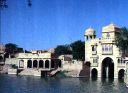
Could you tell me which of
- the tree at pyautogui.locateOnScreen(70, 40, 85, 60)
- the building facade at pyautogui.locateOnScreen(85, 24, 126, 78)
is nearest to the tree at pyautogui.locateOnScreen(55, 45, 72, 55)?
the tree at pyautogui.locateOnScreen(70, 40, 85, 60)

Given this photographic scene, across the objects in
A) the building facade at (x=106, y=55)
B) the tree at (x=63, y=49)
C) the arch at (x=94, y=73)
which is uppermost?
the tree at (x=63, y=49)

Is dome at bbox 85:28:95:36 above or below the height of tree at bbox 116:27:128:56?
above

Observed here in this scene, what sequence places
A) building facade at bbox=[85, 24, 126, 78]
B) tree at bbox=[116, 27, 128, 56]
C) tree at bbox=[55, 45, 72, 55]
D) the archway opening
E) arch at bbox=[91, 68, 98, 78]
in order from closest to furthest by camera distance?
tree at bbox=[116, 27, 128, 56]
building facade at bbox=[85, 24, 126, 78]
the archway opening
arch at bbox=[91, 68, 98, 78]
tree at bbox=[55, 45, 72, 55]

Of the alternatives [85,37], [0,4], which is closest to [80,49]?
[85,37]

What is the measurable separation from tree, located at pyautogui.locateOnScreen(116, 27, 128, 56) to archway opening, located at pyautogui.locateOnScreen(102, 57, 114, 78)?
18.1ft

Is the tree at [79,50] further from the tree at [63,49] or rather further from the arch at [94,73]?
the tree at [63,49]

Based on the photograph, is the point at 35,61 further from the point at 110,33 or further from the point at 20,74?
the point at 110,33

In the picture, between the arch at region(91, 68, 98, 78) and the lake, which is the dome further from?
the lake

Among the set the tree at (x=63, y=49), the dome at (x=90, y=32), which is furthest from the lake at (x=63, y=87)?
the tree at (x=63, y=49)

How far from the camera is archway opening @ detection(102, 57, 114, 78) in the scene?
211ft

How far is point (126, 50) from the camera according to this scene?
5941cm

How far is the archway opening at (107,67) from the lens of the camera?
64.3 m

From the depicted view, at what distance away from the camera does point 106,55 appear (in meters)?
62.4

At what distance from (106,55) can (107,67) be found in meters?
3.12
